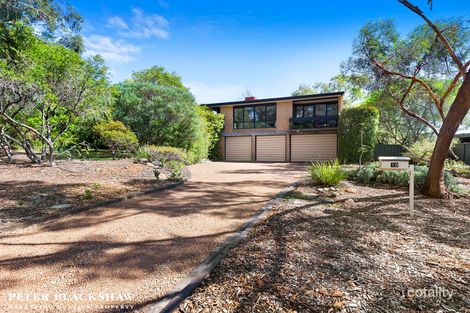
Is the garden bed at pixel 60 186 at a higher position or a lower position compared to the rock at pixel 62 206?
higher

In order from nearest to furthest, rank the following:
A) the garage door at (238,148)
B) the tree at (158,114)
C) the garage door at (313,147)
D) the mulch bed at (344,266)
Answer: the mulch bed at (344,266)
the tree at (158,114)
the garage door at (313,147)
the garage door at (238,148)

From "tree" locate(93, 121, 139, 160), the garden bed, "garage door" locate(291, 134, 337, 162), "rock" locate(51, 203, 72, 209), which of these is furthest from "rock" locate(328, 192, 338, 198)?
"garage door" locate(291, 134, 337, 162)

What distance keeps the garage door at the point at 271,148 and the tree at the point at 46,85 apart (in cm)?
1234

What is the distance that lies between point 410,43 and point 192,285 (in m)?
12.0

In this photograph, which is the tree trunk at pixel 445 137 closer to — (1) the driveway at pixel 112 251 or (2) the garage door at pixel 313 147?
(1) the driveway at pixel 112 251

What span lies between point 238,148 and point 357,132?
359 inches

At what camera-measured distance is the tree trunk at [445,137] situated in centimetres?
476

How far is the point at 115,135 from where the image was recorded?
10.1 metres

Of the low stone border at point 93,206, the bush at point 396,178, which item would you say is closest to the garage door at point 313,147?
the bush at point 396,178

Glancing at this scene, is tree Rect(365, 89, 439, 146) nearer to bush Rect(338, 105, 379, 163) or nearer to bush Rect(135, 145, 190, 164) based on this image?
bush Rect(338, 105, 379, 163)

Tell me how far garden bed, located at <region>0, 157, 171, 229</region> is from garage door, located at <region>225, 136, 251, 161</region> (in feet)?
35.4

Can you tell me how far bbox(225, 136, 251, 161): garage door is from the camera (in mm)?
18703

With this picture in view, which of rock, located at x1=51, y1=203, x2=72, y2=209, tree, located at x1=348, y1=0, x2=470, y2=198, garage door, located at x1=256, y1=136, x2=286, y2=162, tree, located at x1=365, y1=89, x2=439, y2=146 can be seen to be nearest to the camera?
rock, located at x1=51, y1=203, x2=72, y2=209

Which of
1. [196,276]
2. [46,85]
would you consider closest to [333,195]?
[196,276]
